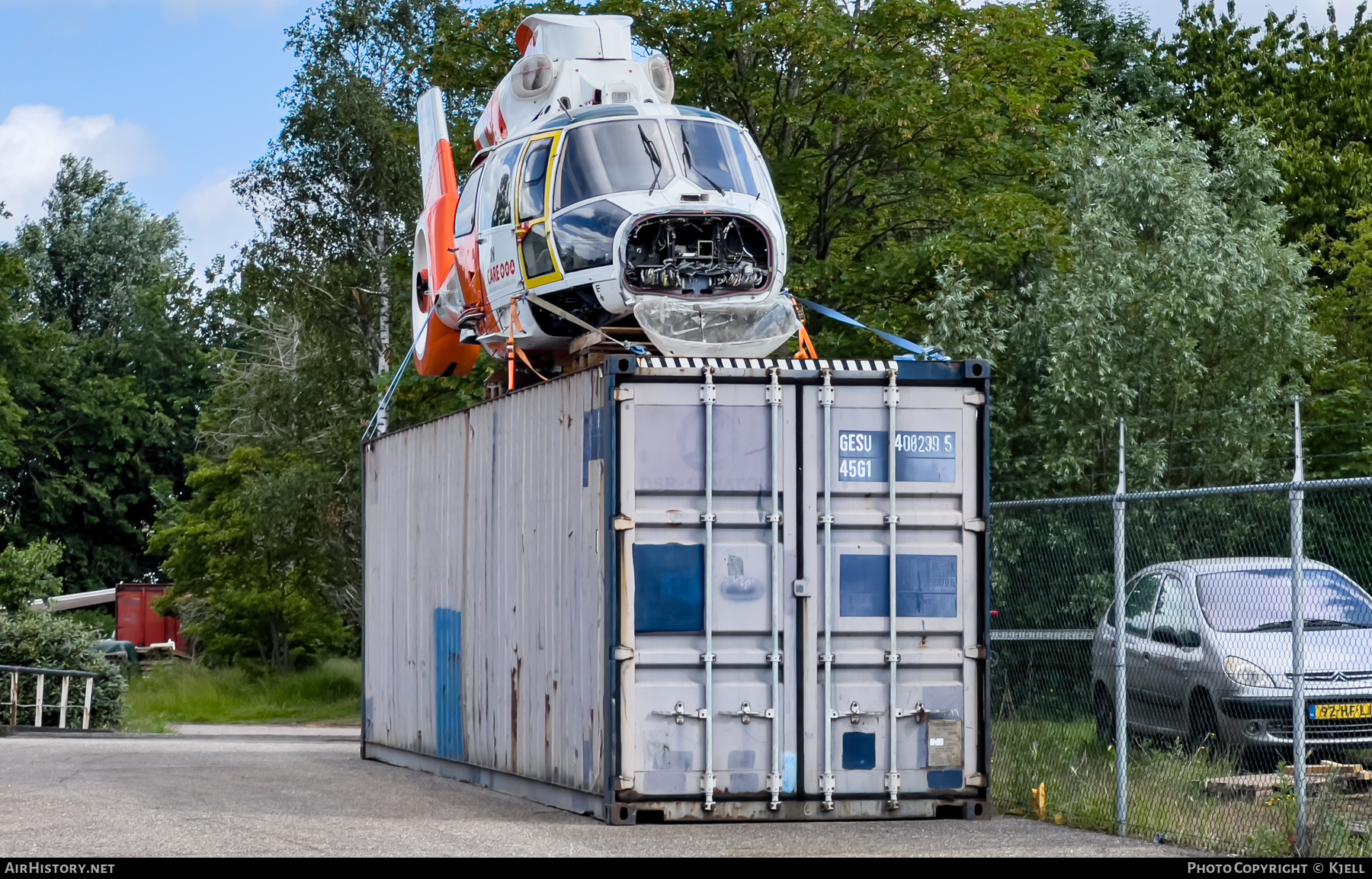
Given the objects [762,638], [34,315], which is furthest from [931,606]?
[34,315]

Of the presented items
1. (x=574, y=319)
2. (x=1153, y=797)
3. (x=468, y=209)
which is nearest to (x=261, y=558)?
(x=468, y=209)

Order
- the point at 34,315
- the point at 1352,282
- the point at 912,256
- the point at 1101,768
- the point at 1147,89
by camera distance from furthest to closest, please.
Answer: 1. the point at 34,315
2. the point at 1147,89
3. the point at 1352,282
4. the point at 912,256
5. the point at 1101,768

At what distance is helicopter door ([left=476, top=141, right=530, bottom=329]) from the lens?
15.2m

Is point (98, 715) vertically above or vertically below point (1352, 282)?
below

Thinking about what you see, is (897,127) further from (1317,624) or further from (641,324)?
(1317,624)

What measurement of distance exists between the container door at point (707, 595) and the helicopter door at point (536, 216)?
11.9ft

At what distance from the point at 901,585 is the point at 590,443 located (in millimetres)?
2044

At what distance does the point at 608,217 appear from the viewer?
1415 centimetres

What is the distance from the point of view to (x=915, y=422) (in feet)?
38.3

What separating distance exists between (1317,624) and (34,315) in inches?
2497

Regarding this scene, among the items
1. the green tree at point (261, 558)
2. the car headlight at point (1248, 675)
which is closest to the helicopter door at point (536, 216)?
the car headlight at point (1248, 675)

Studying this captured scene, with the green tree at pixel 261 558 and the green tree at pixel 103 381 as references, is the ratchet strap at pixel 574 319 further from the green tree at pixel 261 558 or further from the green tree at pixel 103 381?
the green tree at pixel 103 381

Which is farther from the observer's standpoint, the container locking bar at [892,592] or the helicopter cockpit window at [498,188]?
the helicopter cockpit window at [498,188]

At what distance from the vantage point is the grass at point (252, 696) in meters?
41.0
